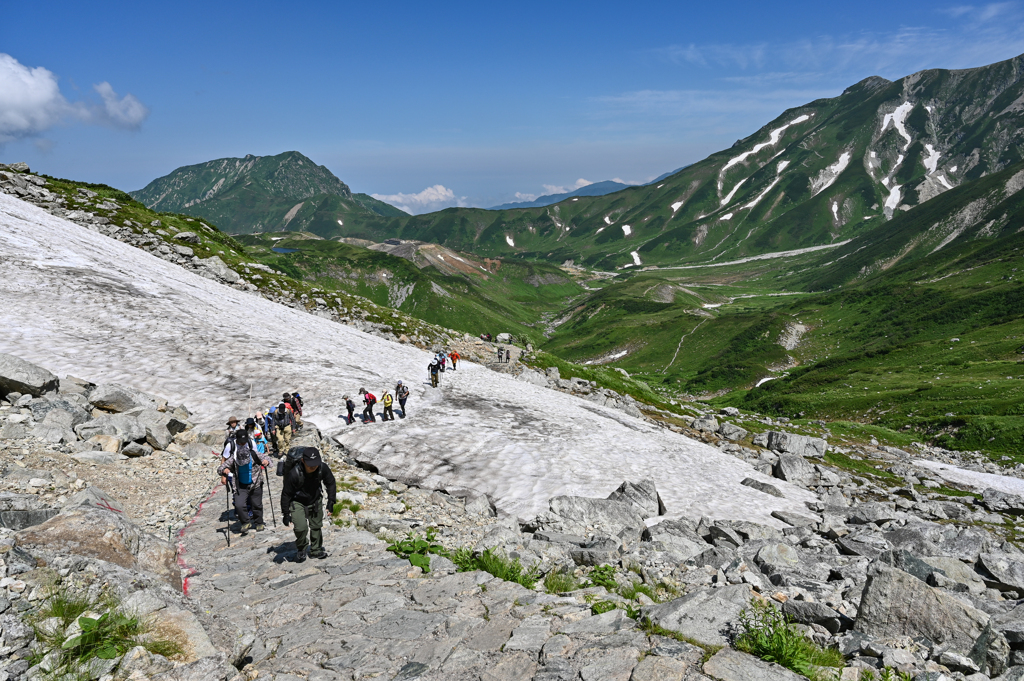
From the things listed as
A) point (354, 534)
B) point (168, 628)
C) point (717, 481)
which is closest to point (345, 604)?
point (168, 628)

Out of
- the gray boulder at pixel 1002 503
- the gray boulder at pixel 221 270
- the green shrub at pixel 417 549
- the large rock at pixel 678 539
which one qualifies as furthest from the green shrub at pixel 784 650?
the gray boulder at pixel 221 270

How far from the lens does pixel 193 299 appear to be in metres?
47.0

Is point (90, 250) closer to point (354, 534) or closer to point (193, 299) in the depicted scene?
point (193, 299)

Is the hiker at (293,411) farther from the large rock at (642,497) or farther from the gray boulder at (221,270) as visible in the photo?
the gray boulder at (221,270)

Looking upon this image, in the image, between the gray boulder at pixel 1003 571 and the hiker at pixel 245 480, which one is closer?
the hiker at pixel 245 480

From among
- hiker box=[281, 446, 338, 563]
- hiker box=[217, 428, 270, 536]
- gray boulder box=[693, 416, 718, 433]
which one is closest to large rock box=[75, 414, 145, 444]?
hiker box=[217, 428, 270, 536]

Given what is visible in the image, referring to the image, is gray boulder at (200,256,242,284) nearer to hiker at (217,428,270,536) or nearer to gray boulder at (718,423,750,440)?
hiker at (217,428,270,536)

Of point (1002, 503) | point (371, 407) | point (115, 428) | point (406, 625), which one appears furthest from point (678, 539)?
point (1002, 503)

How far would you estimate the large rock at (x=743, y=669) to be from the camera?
7965 millimetres

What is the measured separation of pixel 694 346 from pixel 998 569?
5969 inches

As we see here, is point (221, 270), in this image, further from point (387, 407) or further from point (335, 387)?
point (387, 407)

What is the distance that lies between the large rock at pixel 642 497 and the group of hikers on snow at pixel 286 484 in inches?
559

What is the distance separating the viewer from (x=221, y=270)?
69.1 metres

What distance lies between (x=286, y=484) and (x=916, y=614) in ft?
49.6
